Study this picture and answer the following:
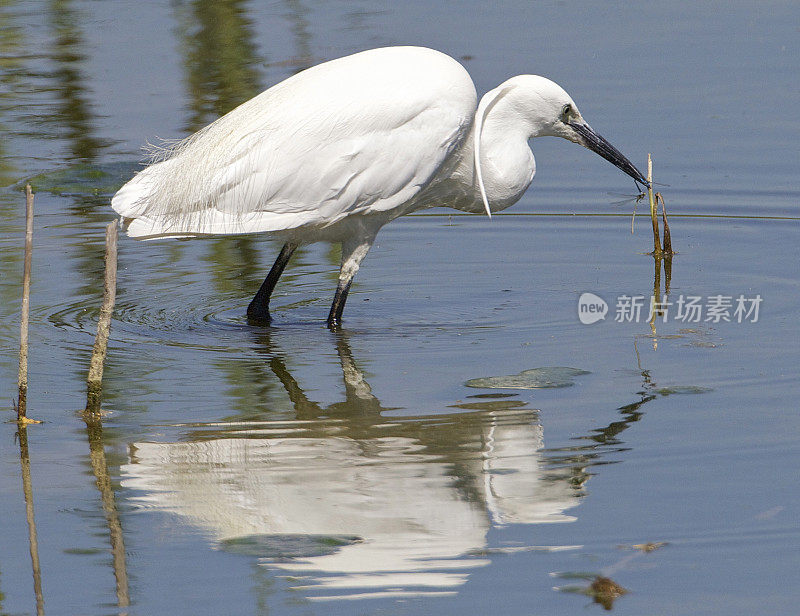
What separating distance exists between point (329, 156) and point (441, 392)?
138cm

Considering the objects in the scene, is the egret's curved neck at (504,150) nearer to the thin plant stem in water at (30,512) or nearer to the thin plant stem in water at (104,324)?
the thin plant stem in water at (104,324)

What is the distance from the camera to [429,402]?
5.17m

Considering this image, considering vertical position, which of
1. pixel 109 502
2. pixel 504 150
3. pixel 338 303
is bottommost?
pixel 338 303

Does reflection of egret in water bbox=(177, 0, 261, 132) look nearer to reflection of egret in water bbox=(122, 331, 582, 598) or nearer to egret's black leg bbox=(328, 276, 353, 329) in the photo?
egret's black leg bbox=(328, 276, 353, 329)

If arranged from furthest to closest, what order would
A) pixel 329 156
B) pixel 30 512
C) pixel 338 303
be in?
pixel 338 303
pixel 329 156
pixel 30 512

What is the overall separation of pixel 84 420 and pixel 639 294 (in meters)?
2.93

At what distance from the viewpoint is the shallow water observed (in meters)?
3.75

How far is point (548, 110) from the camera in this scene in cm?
648

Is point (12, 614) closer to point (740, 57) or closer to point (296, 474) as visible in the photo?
A: point (296, 474)

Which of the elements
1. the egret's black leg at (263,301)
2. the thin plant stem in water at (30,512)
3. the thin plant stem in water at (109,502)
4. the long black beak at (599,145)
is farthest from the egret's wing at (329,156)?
the thin plant stem in water at (30,512)

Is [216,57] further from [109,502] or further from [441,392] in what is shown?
[109,502]

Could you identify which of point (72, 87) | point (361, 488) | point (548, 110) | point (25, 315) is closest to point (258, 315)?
point (548, 110)

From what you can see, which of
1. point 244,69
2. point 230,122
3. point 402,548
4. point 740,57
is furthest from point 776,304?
point 244,69

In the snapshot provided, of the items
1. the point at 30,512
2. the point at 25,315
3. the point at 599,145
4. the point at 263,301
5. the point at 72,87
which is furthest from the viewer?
the point at 72,87
